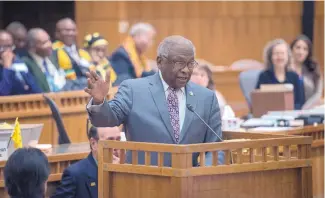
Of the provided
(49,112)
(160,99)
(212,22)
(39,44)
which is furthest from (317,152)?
(212,22)

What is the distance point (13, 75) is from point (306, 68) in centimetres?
322

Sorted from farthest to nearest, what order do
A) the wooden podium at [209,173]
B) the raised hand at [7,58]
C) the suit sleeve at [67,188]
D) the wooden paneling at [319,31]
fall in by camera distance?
1. the wooden paneling at [319,31]
2. the raised hand at [7,58]
3. the suit sleeve at [67,188]
4. the wooden podium at [209,173]

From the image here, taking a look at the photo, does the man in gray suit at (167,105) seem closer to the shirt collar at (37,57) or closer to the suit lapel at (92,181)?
the suit lapel at (92,181)

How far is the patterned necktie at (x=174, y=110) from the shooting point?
17.1ft

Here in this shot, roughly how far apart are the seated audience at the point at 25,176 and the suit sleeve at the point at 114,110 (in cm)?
52

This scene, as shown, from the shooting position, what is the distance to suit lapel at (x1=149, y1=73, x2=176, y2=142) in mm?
5203

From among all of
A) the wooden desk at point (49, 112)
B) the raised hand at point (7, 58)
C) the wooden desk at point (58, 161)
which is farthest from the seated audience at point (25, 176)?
the raised hand at point (7, 58)

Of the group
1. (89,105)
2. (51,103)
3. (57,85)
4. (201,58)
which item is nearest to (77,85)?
(57,85)

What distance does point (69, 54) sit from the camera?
10.2 m

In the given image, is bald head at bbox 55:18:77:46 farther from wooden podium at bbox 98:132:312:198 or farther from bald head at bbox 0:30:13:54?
wooden podium at bbox 98:132:312:198

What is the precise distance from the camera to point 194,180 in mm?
4746

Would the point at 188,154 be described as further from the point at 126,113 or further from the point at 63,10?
the point at 63,10

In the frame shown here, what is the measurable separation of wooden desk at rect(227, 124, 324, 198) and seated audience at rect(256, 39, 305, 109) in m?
1.56

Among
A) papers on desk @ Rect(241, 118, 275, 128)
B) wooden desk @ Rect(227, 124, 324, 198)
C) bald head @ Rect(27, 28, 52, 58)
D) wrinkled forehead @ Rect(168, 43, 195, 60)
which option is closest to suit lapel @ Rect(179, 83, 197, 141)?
wrinkled forehead @ Rect(168, 43, 195, 60)
